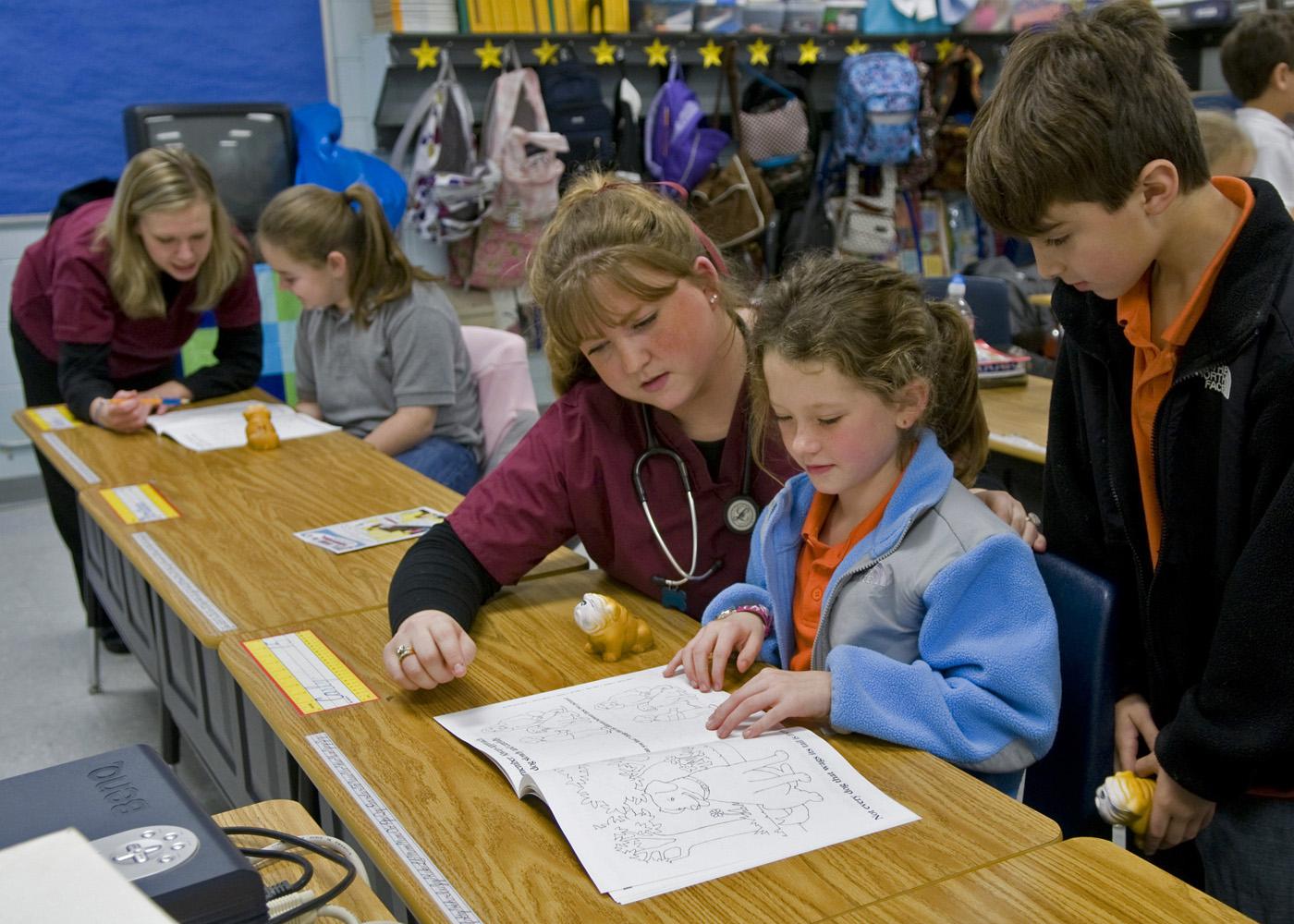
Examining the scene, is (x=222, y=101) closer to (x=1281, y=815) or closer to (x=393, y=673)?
Answer: (x=393, y=673)

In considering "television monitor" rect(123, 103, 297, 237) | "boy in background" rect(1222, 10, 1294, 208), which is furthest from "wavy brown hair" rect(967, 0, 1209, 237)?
"television monitor" rect(123, 103, 297, 237)

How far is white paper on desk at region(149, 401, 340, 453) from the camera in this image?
274 centimetres

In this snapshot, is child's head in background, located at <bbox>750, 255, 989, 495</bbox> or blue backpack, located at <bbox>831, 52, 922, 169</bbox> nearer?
child's head in background, located at <bbox>750, 255, 989, 495</bbox>

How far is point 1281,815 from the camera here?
124cm

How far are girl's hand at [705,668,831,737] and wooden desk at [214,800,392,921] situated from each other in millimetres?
369

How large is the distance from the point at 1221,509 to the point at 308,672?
3.30 ft

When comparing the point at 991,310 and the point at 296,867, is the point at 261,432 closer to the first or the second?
the point at 296,867

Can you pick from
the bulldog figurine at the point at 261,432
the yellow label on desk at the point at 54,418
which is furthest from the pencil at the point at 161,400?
the bulldog figurine at the point at 261,432

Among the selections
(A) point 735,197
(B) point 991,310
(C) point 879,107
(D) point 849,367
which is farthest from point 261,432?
(C) point 879,107

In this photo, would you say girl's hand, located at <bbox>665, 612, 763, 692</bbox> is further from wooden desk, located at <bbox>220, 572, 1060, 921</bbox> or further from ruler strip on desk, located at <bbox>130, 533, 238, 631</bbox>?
ruler strip on desk, located at <bbox>130, 533, 238, 631</bbox>

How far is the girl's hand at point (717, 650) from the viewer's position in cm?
136

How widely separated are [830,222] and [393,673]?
16.1 feet

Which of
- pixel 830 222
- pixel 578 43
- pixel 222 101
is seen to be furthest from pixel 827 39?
pixel 222 101

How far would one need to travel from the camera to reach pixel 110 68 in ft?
15.3
